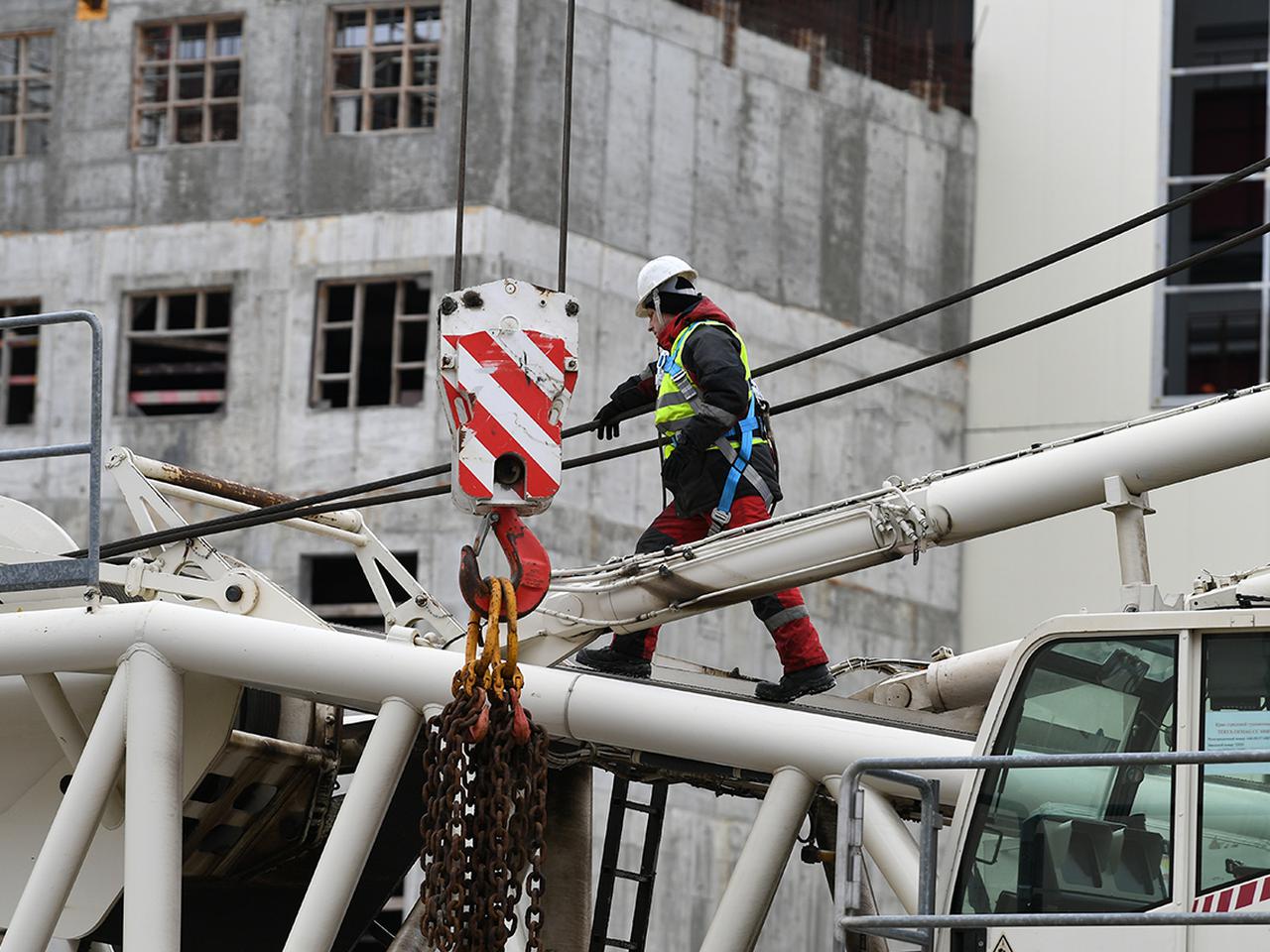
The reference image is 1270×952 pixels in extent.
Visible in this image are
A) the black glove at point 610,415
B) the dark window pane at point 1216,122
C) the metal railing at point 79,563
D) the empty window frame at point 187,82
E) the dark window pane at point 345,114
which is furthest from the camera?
the dark window pane at point 1216,122

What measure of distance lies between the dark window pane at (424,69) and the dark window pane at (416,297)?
2.98 meters

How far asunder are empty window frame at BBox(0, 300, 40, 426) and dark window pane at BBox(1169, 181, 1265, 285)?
56.8ft

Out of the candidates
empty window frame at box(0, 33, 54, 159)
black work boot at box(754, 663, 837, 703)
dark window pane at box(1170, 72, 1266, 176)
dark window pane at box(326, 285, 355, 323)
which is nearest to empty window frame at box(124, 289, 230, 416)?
dark window pane at box(326, 285, 355, 323)

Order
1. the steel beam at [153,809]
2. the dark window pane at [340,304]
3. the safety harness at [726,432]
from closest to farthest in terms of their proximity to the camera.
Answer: the steel beam at [153,809] < the safety harness at [726,432] < the dark window pane at [340,304]

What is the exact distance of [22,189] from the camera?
114ft

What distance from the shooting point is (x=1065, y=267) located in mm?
37562

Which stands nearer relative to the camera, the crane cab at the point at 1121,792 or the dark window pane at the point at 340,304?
the crane cab at the point at 1121,792

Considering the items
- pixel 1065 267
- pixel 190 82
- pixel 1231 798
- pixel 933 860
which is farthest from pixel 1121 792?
pixel 1065 267

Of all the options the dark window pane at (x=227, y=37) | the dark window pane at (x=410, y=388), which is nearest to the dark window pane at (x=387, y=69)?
the dark window pane at (x=227, y=37)

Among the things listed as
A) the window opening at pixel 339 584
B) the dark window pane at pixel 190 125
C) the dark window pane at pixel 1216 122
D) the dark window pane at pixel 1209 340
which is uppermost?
the dark window pane at pixel 1216 122

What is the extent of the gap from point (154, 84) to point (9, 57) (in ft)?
7.98

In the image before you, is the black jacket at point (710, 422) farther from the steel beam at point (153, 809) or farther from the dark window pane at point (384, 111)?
the dark window pane at point (384, 111)

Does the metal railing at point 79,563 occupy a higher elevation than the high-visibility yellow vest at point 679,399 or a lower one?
lower

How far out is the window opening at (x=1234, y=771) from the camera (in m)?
8.50
